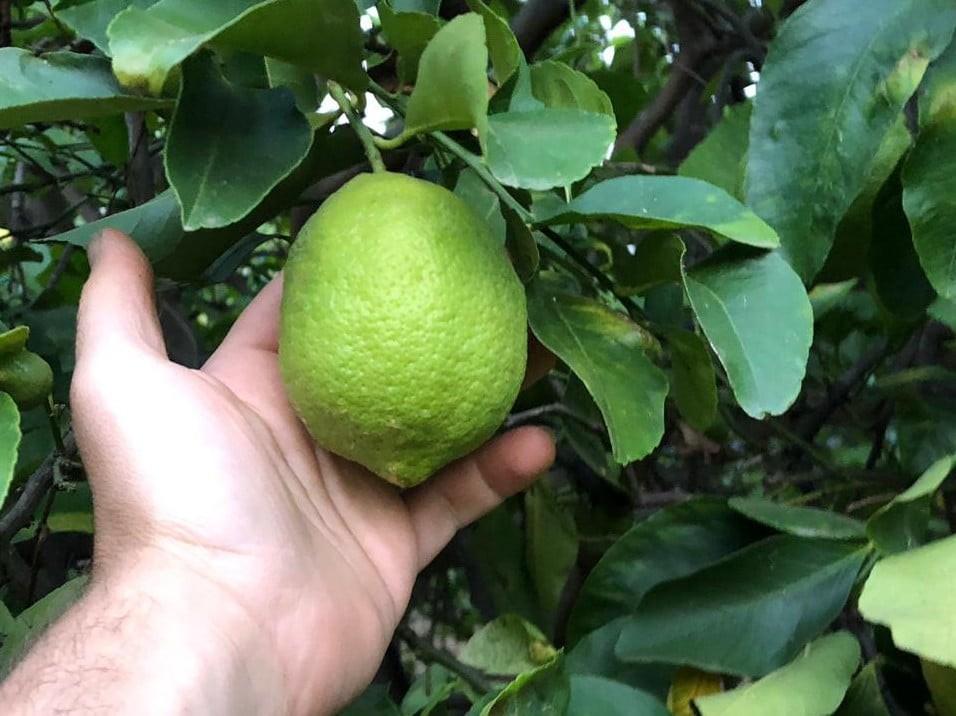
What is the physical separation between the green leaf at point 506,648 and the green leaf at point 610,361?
373mm

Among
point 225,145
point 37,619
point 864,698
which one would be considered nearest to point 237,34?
point 225,145

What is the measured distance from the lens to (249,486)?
2.01 ft

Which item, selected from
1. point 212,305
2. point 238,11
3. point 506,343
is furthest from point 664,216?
point 212,305

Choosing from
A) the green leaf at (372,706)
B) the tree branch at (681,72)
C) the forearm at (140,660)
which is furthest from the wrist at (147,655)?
the tree branch at (681,72)

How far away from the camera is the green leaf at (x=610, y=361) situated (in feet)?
1.74

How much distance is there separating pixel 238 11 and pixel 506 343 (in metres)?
0.23

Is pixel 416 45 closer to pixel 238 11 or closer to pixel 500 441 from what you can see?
pixel 238 11

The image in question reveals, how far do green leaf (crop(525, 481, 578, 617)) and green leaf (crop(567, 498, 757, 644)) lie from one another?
1.13 ft

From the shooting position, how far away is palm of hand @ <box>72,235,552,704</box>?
58 cm

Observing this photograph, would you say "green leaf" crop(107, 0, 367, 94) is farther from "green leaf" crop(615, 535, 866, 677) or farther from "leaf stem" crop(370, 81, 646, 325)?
"green leaf" crop(615, 535, 866, 677)

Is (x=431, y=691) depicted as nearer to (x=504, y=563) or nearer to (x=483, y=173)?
(x=504, y=563)

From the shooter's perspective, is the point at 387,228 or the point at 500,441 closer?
the point at 387,228

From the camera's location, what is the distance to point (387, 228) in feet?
1.67

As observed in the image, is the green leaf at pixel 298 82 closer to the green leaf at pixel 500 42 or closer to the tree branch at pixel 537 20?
the green leaf at pixel 500 42
